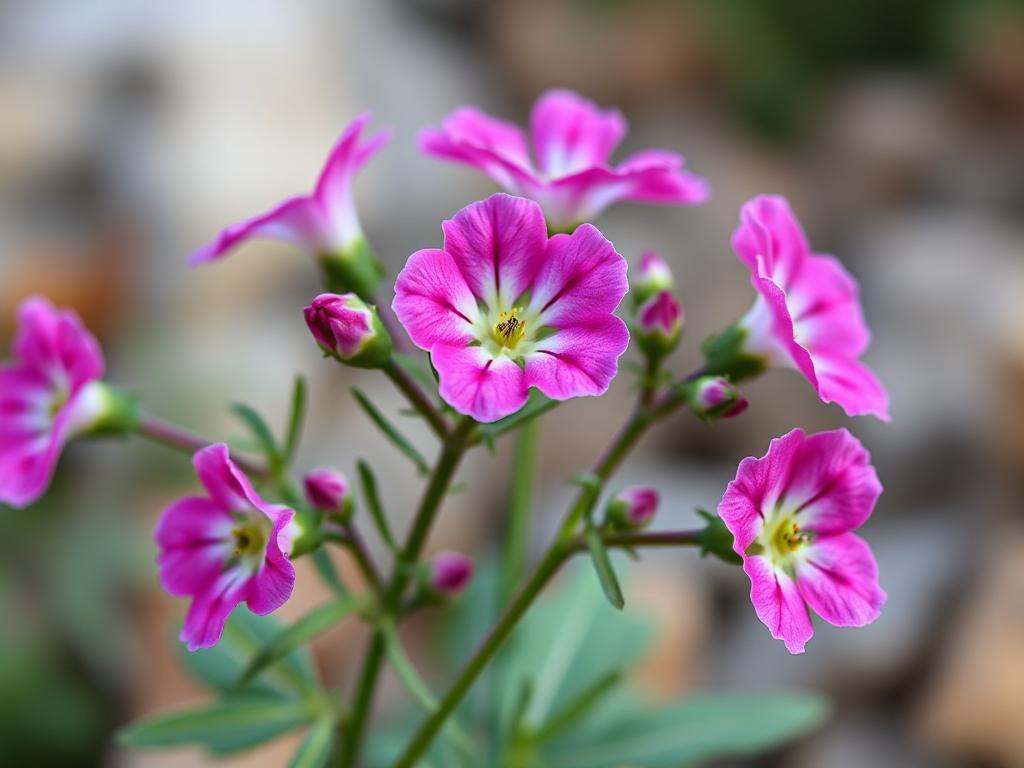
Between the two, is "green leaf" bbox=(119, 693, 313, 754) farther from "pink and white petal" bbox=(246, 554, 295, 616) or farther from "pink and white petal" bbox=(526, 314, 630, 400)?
"pink and white petal" bbox=(526, 314, 630, 400)

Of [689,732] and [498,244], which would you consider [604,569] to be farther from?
[689,732]

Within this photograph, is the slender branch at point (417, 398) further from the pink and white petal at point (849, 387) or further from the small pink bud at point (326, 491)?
the pink and white petal at point (849, 387)

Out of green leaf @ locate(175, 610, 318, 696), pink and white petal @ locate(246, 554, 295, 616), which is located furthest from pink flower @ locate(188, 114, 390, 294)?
green leaf @ locate(175, 610, 318, 696)

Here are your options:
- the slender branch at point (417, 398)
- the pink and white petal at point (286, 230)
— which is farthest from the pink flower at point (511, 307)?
the pink and white petal at point (286, 230)

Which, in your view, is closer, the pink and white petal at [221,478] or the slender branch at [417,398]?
the pink and white petal at [221,478]

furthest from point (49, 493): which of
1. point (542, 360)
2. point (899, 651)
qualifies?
point (542, 360)
